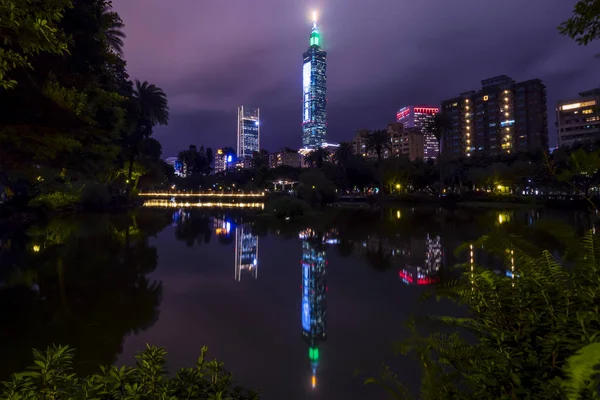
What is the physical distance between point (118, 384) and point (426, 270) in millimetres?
8765

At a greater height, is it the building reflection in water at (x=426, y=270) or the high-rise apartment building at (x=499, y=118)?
the high-rise apartment building at (x=499, y=118)

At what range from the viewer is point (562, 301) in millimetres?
2355

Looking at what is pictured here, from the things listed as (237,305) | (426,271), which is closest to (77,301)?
(237,305)

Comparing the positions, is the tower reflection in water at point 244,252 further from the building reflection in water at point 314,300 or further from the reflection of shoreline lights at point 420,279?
the reflection of shoreline lights at point 420,279

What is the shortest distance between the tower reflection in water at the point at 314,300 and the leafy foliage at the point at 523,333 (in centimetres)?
217

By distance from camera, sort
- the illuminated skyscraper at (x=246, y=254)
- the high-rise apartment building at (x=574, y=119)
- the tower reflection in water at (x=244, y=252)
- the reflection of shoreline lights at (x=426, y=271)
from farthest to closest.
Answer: the high-rise apartment building at (x=574, y=119) < the illuminated skyscraper at (x=246, y=254) < the tower reflection in water at (x=244, y=252) < the reflection of shoreline lights at (x=426, y=271)

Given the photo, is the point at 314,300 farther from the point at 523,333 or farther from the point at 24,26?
the point at 24,26

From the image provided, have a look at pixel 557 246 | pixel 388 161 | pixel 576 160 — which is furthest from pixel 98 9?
pixel 388 161

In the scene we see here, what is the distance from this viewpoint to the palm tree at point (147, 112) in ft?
140

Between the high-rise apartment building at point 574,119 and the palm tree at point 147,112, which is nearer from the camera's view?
the palm tree at point 147,112

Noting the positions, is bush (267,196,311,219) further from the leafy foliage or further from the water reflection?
the leafy foliage

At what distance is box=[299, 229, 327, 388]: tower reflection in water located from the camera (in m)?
5.05

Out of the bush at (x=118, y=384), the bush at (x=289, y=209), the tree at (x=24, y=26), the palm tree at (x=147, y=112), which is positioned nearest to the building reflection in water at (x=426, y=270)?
the bush at (x=118, y=384)

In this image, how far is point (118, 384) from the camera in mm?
2045
